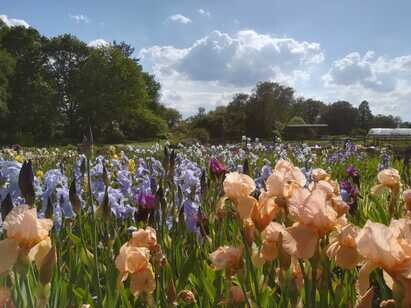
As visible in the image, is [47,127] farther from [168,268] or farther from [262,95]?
[168,268]

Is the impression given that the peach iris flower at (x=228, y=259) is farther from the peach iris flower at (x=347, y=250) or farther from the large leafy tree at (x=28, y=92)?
the large leafy tree at (x=28, y=92)

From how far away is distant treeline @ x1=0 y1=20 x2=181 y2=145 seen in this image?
41.9m

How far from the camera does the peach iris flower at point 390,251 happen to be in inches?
40.0

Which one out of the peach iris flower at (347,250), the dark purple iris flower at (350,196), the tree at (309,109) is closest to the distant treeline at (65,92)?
the dark purple iris flower at (350,196)

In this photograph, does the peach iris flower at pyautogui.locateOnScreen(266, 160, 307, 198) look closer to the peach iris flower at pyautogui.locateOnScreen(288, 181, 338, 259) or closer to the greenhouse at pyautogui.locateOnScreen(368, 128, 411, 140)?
the peach iris flower at pyautogui.locateOnScreen(288, 181, 338, 259)

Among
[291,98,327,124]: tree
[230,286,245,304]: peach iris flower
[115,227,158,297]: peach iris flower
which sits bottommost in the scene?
[230,286,245,304]: peach iris flower

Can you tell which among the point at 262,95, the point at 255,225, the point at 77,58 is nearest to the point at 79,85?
the point at 77,58

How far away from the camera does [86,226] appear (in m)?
4.28

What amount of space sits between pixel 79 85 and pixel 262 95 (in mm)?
18196

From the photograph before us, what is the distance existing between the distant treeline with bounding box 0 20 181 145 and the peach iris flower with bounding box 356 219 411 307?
133ft

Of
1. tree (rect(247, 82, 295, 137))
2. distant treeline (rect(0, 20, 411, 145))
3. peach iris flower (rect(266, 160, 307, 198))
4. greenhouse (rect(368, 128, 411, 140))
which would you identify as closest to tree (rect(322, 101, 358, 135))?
greenhouse (rect(368, 128, 411, 140))

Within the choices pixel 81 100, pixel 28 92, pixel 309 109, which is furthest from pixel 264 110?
pixel 309 109

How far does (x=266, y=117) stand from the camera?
161 ft

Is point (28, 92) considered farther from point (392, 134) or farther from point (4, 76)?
point (392, 134)
